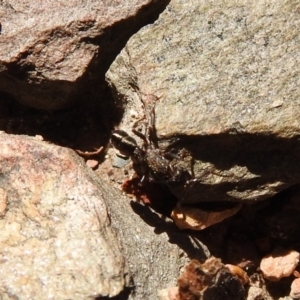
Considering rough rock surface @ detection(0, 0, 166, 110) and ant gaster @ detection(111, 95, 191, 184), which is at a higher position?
rough rock surface @ detection(0, 0, 166, 110)

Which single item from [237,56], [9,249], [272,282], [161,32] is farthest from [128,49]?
[272,282]

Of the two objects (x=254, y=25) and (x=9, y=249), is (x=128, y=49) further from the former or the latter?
(x=9, y=249)

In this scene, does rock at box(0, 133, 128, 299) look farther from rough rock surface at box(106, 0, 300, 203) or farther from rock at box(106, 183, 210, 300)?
rough rock surface at box(106, 0, 300, 203)

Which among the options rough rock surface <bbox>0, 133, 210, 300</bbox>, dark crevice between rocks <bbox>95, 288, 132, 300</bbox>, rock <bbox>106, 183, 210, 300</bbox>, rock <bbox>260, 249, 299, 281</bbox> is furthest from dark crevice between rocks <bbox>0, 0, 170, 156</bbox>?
rock <bbox>260, 249, 299, 281</bbox>

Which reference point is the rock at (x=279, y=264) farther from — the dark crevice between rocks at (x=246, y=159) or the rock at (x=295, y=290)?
the dark crevice between rocks at (x=246, y=159)

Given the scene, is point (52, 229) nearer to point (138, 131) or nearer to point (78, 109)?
point (138, 131)

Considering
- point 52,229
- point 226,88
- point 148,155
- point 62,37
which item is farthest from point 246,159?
point 62,37

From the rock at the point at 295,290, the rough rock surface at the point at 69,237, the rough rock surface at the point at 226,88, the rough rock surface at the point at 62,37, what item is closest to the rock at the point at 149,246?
the rough rock surface at the point at 69,237
